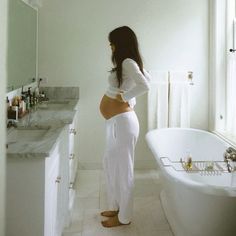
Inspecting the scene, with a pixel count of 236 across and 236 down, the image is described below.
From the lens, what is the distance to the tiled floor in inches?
103

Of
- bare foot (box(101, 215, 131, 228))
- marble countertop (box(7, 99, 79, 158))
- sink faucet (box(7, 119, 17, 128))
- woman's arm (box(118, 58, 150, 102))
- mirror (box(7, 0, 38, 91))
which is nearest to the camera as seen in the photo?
marble countertop (box(7, 99, 79, 158))

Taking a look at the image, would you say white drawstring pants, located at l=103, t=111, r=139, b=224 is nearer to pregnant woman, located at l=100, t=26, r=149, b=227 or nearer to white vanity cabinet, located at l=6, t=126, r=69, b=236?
pregnant woman, located at l=100, t=26, r=149, b=227

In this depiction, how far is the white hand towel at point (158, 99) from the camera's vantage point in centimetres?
403

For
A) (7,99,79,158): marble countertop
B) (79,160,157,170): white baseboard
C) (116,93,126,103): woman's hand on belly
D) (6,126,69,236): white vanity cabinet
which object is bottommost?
(79,160,157,170): white baseboard

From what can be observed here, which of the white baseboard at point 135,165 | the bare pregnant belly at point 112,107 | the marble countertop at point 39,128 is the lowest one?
the white baseboard at point 135,165

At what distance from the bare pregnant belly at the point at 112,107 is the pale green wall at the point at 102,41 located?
1.49 m

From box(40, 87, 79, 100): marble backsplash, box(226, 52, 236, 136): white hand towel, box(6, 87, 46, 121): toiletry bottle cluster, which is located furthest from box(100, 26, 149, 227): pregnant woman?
box(226, 52, 236, 136): white hand towel

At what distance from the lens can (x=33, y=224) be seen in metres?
1.63

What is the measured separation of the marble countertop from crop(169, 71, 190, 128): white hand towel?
3.91 ft

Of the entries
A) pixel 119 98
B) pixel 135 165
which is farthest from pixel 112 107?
pixel 135 165

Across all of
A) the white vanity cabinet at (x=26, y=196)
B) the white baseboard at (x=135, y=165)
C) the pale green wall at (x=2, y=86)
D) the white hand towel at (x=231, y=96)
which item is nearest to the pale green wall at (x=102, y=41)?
the white baseboard at (x=135, y=165)

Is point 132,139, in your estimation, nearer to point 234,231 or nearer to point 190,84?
point 234,231

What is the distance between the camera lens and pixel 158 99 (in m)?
4.04

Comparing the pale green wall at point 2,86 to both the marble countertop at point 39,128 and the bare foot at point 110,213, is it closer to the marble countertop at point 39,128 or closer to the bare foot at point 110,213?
the marble countertop at point 39,128
